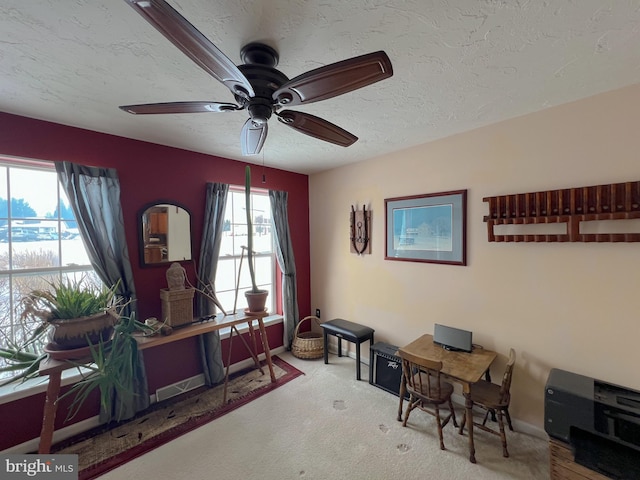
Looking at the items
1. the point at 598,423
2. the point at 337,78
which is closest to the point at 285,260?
the point at 337,78

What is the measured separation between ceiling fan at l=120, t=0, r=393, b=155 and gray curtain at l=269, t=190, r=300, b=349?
1.84 metres

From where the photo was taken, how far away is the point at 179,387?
2.54m

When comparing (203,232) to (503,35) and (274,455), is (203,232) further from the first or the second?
(503,35)

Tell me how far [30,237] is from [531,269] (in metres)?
3.81

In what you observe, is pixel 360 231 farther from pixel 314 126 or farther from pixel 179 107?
pixel 179 107

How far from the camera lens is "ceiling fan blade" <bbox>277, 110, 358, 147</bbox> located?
127 centimetres

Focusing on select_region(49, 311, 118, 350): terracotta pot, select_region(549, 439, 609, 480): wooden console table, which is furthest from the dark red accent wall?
select_region(549, 439, 609, 480): wooden console table

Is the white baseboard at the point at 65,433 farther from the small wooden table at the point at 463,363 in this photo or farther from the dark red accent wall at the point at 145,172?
the small wooden table at the point at 463,363

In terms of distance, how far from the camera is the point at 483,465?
174cm

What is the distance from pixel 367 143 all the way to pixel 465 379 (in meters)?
2.09

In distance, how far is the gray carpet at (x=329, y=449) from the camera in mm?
1701

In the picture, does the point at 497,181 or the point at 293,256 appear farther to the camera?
the point at 293,256

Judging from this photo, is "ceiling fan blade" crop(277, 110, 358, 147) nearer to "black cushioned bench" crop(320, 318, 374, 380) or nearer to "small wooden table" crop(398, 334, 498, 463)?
"small wooden table" crop(398, 334, 498, 463)

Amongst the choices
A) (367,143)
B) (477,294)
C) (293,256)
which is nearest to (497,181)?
(477,294)
